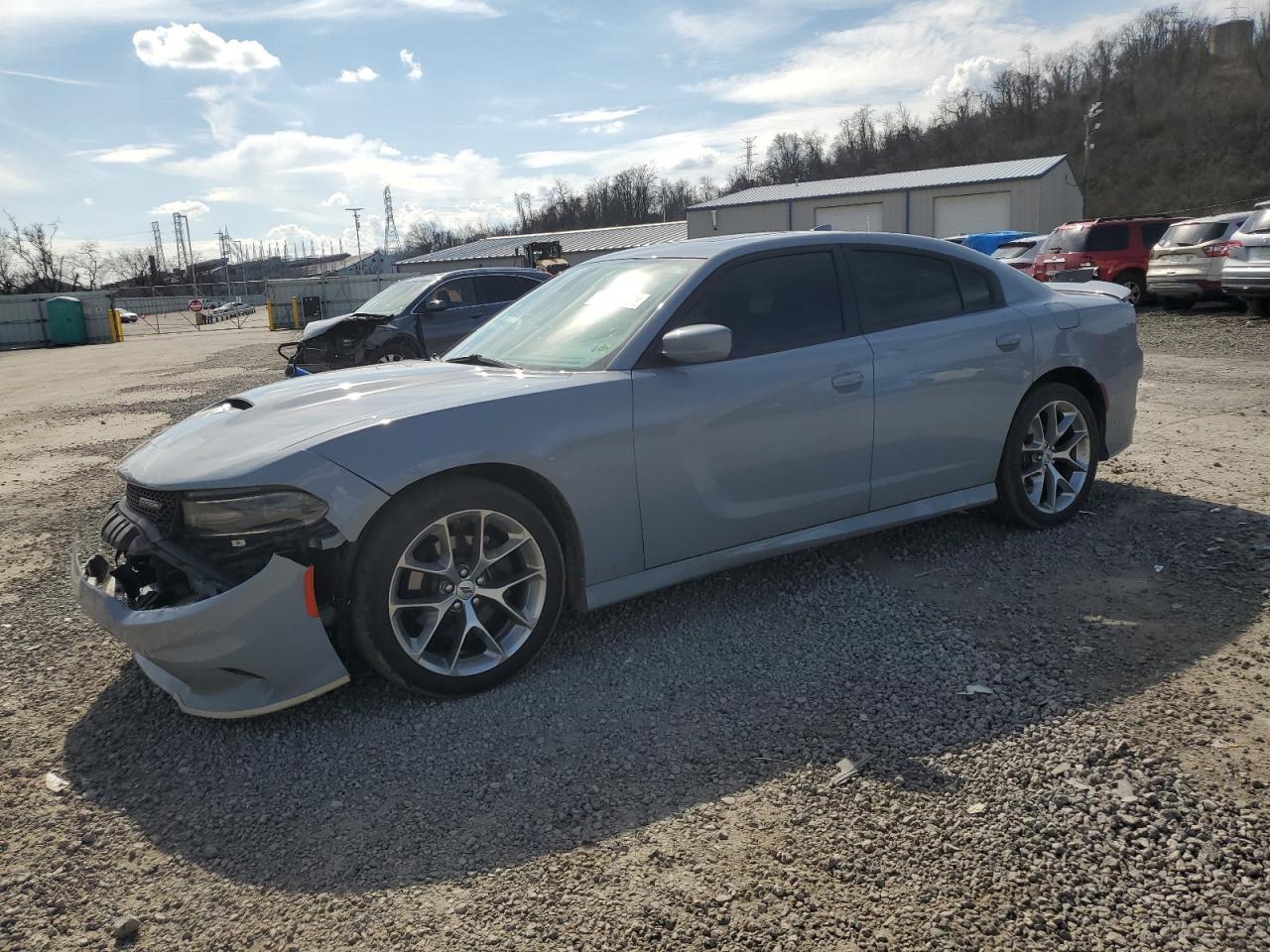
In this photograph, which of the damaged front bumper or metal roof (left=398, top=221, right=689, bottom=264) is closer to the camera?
the damaged front bumper

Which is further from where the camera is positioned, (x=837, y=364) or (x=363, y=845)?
(x=837, y=364)

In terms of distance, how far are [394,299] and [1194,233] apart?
13.6m

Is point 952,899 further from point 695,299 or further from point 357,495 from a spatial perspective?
point 695,299

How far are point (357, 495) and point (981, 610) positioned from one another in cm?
257

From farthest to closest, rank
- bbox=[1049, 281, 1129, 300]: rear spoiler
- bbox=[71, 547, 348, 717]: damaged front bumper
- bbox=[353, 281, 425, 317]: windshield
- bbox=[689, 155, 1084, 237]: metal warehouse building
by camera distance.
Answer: bbox=[689, 155, 1084, 237]: metal warehouse building < bbox=[353, 281, 425, 317]: windshield < bbox=[1049, 281, 1129, 300]: rear spoiler < bbox=[71, 547, 348, 717]: damaged front bumper

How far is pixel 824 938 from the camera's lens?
208 centimetres

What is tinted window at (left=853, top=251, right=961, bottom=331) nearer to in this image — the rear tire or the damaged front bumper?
the damaged front bumper

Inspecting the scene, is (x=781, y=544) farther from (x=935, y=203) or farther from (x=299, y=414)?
(x=935, y=203)

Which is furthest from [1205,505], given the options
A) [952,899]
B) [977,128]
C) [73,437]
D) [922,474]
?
[977,128]

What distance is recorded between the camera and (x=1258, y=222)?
1339 centimetres

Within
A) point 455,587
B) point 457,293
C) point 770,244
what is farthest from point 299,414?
point 457,293

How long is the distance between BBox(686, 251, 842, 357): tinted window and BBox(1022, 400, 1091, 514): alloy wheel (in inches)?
55.8

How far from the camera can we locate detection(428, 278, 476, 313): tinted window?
39.5 ft

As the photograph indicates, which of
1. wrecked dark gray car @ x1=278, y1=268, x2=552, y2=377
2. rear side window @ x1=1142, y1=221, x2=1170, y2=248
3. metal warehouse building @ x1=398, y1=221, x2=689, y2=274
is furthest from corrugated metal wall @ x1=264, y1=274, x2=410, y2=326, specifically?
rear side window @ x1=1142, y1=221, x2=1170, y2=248
